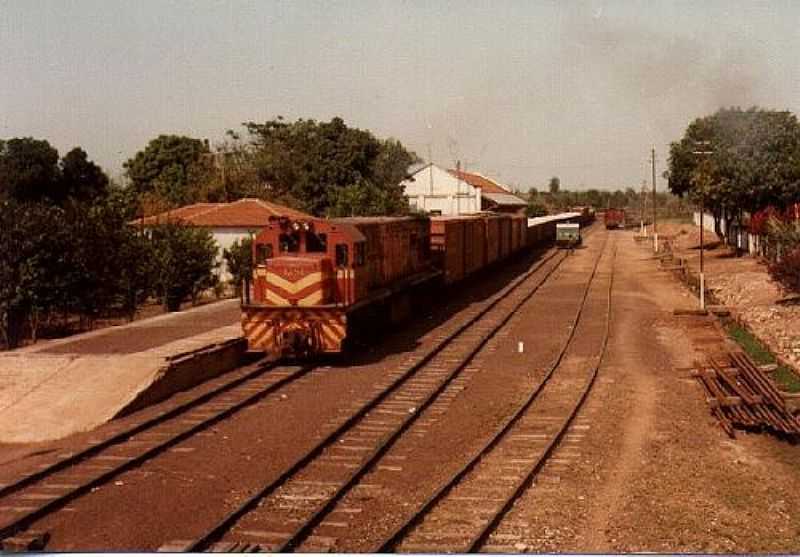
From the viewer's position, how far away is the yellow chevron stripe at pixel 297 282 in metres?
18.7

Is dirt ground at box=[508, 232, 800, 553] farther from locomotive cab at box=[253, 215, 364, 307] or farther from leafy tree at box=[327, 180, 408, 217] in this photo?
leafy tree at box=[327, 180, 408, 217]

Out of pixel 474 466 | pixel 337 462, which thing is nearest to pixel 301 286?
pixel 337 462

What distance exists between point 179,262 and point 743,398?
2130 cm

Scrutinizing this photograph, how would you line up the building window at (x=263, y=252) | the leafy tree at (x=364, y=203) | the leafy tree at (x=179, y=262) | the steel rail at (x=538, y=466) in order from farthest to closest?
the leafy tree at (x=364, y=203) → the leafy tree at (x=179, y=262) → the building window at (x=263, y=252) → the steel rail at (x=538, y=466)

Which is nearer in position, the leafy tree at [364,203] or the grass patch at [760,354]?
the grass patch at [760,354]

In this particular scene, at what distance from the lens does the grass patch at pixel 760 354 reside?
58.1ft

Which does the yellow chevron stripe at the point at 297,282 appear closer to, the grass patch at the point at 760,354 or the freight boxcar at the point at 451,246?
the grass patch at the point at 760,354

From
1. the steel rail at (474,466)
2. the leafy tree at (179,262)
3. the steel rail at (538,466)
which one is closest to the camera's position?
the steel rail at (474,466)

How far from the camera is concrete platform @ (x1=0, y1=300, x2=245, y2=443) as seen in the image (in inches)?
565

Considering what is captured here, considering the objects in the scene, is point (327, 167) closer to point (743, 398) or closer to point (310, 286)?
point (310, 286)

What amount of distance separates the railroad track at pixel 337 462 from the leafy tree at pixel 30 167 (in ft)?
123

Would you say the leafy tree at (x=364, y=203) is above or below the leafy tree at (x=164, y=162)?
below

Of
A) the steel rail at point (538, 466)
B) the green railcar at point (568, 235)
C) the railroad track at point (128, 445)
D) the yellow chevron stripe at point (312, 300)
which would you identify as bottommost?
the steel rail at point (538, 466)

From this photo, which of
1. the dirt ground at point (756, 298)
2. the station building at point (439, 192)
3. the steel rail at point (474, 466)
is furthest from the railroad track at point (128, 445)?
the station building at point (439, 192)
